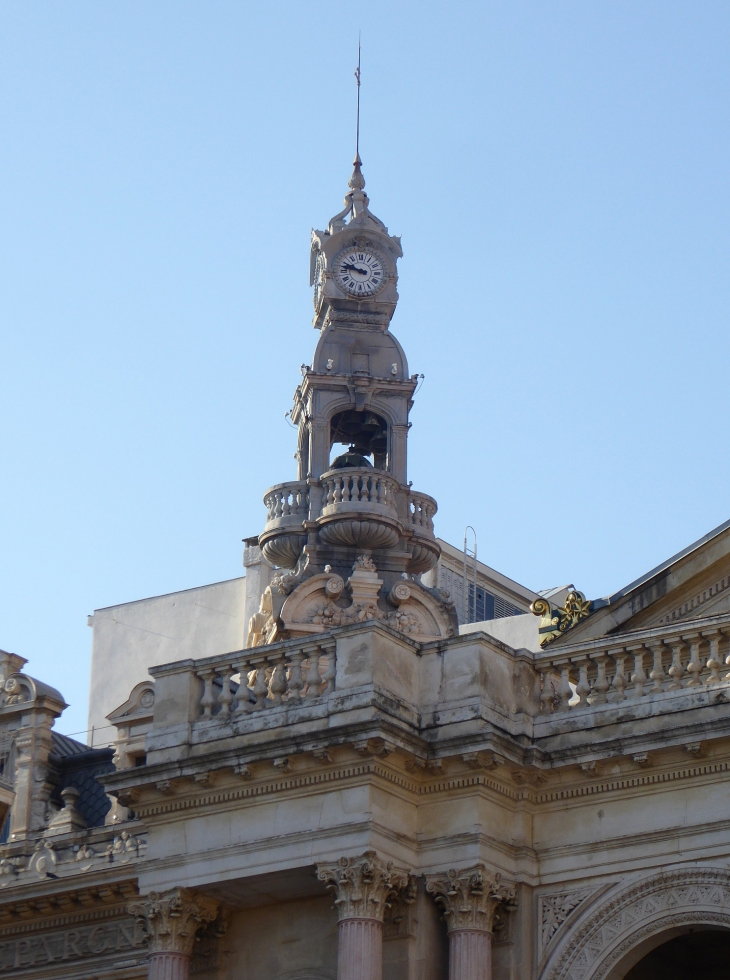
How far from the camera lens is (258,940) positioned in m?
23.2

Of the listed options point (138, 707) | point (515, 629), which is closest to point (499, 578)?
point (515, 629)

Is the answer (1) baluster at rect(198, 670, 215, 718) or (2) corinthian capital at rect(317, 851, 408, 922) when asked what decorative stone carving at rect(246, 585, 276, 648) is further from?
(2) corinthian capital at rect(317, 851, 408, 922)

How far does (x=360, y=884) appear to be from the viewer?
840 inches

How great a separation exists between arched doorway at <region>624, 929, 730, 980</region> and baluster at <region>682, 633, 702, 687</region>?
11.6ft

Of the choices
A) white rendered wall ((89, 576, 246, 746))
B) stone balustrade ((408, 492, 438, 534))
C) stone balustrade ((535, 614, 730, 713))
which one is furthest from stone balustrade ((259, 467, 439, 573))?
stone balustrade ((535, 614, 730, 713))

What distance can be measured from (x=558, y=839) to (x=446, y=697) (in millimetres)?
1881

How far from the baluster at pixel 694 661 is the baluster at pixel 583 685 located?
115cm

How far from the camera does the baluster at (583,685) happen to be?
22547mm

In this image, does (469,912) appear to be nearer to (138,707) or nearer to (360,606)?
(138,707)

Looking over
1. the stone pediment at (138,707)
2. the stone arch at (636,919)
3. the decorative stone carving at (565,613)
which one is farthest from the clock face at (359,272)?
the stone arch at (636,919)

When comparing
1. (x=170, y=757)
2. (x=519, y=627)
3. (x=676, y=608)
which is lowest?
(x=170, y=757)

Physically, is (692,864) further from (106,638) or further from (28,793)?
(106,638)

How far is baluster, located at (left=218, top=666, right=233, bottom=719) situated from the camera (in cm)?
2305

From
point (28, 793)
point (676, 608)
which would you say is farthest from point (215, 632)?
point (676, 608)
